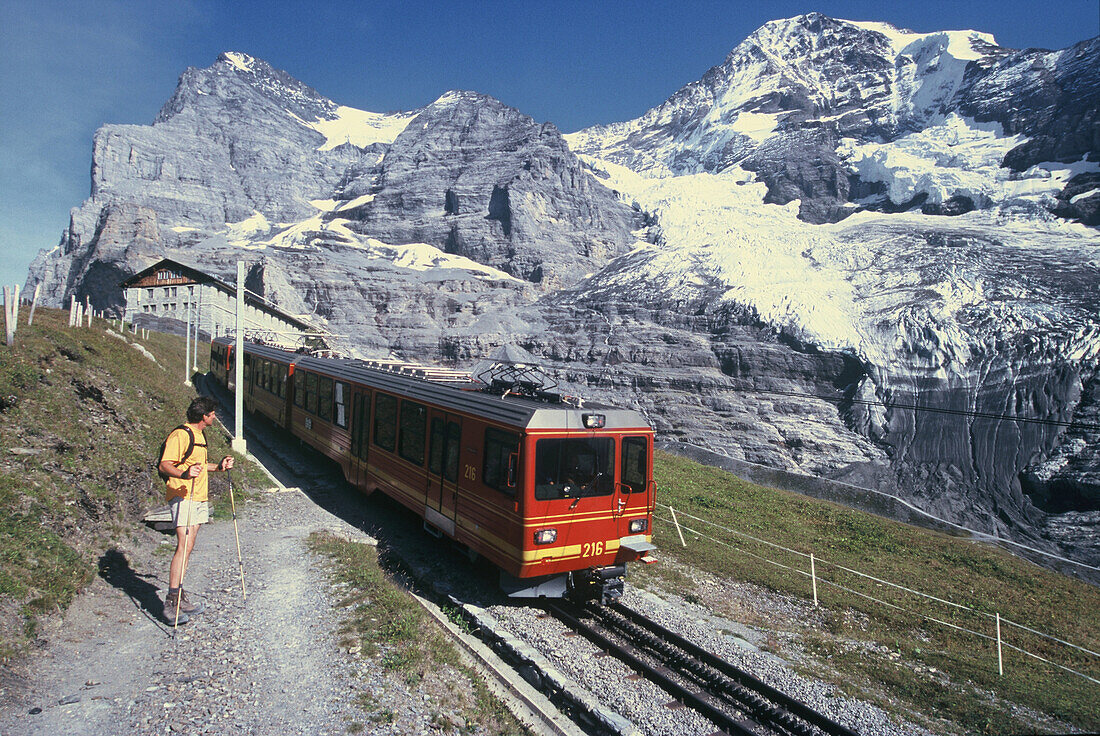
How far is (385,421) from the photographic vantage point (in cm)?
1221

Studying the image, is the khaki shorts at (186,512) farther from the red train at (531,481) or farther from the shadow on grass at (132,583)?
the red train at (531,481)

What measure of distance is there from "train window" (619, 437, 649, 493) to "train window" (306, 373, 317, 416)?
35.6 ft

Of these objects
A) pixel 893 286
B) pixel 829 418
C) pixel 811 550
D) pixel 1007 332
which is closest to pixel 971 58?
pixel 893 286

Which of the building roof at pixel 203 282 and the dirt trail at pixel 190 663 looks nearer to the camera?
the dirt trail at pixel 190 663

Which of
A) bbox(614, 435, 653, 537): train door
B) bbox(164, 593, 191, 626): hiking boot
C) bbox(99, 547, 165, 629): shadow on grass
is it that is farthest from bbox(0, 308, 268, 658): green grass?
bbox(614, 435, 653, 537): train door

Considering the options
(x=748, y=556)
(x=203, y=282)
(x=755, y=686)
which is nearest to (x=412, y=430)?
(x=755, y=686)

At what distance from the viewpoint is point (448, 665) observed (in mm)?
6727

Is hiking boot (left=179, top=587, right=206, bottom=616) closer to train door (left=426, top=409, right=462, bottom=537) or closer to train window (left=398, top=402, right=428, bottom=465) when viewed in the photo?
train door (left=426, top=409, right=462, bottom=537)

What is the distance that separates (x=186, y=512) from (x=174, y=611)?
1.29m

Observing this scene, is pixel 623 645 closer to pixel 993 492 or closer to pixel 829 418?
pixel 993 492

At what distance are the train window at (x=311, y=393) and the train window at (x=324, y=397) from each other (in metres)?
0.32

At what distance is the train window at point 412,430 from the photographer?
10695 mm

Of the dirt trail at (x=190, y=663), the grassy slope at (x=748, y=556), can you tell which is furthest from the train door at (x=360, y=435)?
the dirt trail at (x=190, y=663)

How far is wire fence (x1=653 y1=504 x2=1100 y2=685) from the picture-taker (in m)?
9.89
